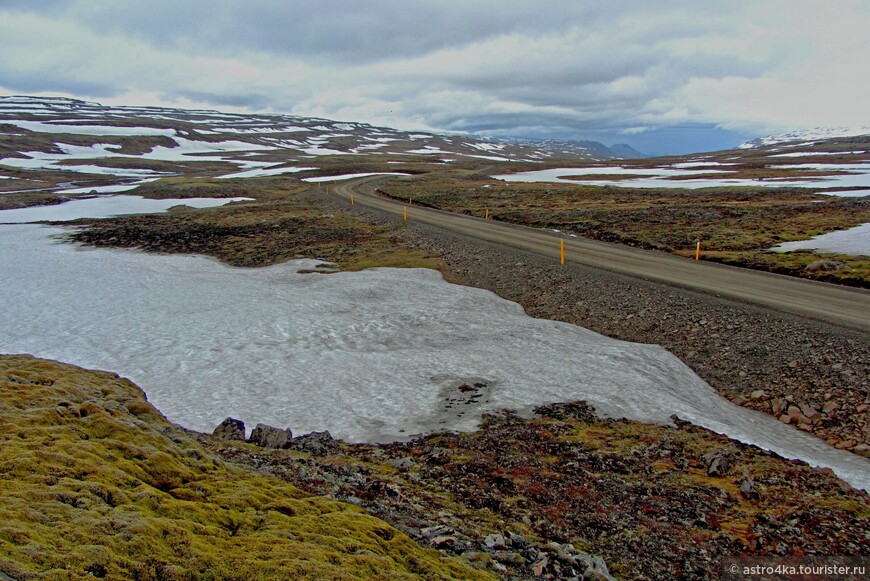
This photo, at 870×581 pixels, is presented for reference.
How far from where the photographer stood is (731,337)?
58.5 feet

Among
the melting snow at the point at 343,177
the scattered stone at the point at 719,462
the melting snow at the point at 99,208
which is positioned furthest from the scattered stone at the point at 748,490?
the melting snow at the point at 343,177

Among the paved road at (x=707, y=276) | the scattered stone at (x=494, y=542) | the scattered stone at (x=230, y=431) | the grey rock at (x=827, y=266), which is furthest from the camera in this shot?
the grey rock at (x=827, y=266)

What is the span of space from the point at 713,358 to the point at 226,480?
16.0 m

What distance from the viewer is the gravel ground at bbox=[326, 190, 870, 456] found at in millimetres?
13711

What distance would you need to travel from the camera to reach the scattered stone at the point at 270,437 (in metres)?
10.4

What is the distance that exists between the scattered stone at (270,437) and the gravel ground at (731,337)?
12897 millimetres

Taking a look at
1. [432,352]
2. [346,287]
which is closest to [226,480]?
[432,352]

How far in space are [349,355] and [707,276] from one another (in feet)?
58.4

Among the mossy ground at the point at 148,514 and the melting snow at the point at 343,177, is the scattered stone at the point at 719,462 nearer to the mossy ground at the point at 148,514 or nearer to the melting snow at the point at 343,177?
the mossy ground at the point at 148,514

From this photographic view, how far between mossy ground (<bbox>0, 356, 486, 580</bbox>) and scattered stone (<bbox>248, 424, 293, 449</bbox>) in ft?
7.55

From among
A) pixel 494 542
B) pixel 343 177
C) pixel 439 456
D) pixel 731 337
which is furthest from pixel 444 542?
pixel 343 177

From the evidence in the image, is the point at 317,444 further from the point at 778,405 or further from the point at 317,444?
the point at 778,405

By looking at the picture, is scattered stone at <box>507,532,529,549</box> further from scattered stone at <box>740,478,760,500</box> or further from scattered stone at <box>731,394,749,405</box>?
scattered stone at <box>731,394,749,405</box>

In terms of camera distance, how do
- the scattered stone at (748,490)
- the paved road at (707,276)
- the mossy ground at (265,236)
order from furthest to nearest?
the mossy ground at (265,236)
the paved road at (707,276)
the scattered stone at (748,490)
